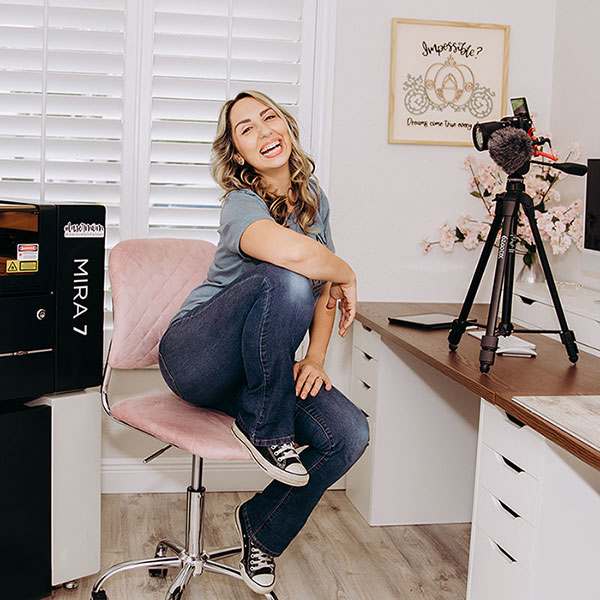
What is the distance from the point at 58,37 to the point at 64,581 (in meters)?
1.81

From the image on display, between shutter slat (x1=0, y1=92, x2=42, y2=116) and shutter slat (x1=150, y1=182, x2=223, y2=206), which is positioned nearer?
shutter slat (x1=0, y1=92, x2=42, y2=116)

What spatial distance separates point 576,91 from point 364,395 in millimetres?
1347

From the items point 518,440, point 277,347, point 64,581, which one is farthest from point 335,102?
point 64,581

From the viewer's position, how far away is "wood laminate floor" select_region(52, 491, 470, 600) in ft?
7.67

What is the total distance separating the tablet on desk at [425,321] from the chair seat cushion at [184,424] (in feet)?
2.40

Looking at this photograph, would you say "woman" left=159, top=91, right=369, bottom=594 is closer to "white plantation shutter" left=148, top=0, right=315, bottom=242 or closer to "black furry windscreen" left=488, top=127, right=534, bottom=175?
"black furry windscreen" left=488, top=127, right=534, bottom=175

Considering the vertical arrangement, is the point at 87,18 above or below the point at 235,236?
above

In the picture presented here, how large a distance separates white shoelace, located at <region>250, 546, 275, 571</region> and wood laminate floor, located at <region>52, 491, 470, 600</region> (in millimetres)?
319

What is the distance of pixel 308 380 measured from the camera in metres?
2.15

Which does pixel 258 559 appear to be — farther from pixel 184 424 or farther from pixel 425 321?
pixel 425 321

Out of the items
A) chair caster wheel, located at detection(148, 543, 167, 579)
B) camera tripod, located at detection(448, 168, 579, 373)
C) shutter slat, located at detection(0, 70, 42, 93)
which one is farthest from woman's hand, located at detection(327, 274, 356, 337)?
shutter slat, located at detection(0, 70, 42, 93)

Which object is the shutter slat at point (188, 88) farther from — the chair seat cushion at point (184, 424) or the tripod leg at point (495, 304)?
the tripod leg at point (495, 304)

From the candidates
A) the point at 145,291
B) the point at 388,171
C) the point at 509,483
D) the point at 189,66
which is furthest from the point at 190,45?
the point at 509,483

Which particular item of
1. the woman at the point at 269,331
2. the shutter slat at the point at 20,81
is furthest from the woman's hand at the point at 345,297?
the shutter slat at the point at 20,81
